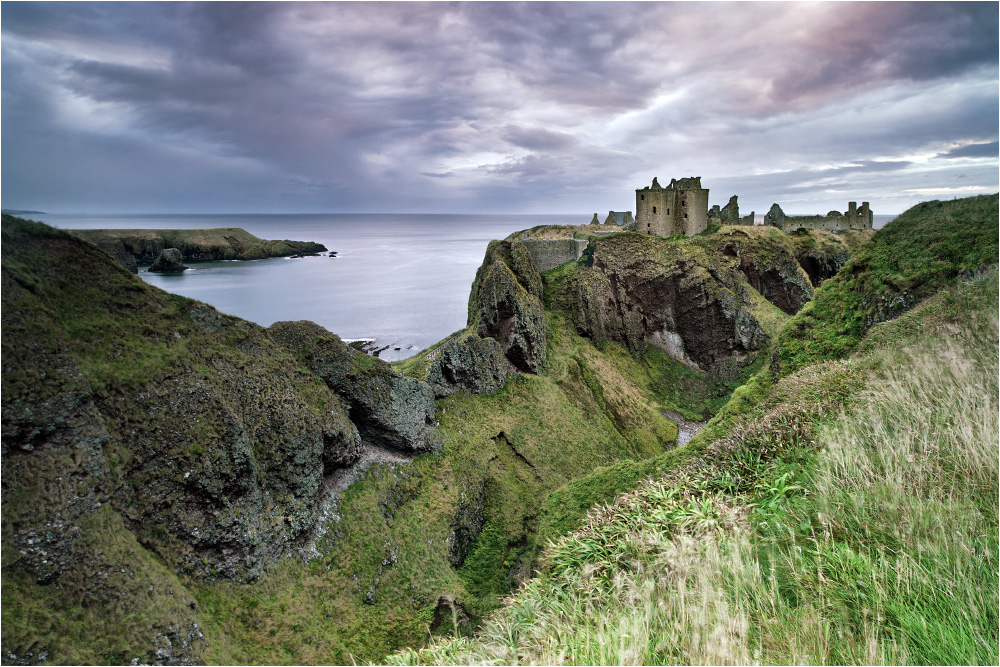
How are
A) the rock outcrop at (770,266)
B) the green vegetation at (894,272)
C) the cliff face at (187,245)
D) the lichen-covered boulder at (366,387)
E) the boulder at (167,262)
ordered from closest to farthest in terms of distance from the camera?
the green vegetation at (894,272)
the lichen-covered boulder at (366,387)
the rock outcrop at (770,266)
the cliff face at (187,245)
the boulder at (167,262)

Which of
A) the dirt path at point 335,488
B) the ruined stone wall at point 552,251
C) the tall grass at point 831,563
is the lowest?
the dirt path at point 335,488

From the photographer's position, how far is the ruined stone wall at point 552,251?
53500mm

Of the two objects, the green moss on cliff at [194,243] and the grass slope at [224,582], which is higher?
the green moss on cliff at [194,243]

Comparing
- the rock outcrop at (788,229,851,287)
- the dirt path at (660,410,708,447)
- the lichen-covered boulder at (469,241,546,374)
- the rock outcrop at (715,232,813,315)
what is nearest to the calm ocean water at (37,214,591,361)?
the lichen-covered boulder at (469,241,546,374)

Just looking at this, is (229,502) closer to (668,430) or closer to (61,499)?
(61,499)

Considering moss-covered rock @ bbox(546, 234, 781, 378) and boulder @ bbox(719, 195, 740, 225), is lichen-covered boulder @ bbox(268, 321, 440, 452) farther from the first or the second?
boulder @ bbox(719, 195, 740, 225)

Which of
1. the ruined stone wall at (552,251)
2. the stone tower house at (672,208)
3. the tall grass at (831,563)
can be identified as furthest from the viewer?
the stone tower house at (672,208)

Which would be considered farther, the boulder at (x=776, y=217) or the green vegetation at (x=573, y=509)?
the boulder at (x=776, y=217)

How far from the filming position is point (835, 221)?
66.4 meters

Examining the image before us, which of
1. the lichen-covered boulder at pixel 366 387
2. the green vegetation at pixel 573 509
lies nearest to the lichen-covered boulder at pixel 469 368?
the green vegetation at pixel 573 509

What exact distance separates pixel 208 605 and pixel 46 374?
824 centimetres

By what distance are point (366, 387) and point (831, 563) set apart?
22131mm

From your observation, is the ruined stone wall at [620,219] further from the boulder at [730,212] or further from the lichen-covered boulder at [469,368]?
the lichen-covered boulder at [469,368]

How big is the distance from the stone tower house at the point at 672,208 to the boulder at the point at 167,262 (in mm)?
75243
